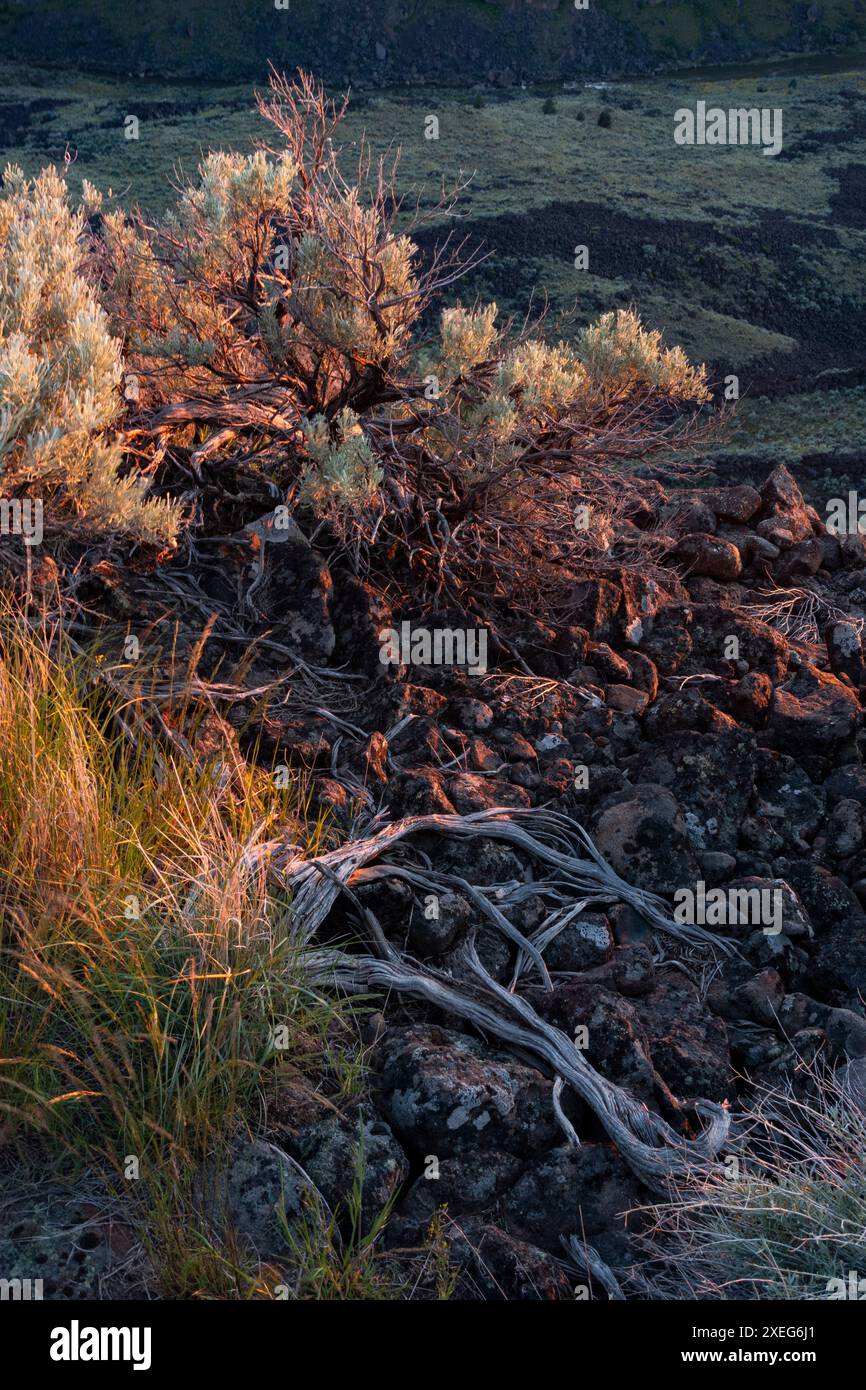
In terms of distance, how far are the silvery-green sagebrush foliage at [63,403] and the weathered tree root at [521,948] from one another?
142cm

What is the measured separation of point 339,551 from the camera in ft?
16.6

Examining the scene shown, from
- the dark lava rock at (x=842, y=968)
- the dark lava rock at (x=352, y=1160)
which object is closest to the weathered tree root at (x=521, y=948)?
the dark lava rock at (x=842, y=968)

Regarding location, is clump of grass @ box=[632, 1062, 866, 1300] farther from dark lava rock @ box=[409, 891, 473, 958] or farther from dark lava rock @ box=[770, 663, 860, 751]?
dark lava rock @ box=[770, 663, 860, 751]

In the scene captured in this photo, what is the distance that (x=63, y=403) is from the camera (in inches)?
160

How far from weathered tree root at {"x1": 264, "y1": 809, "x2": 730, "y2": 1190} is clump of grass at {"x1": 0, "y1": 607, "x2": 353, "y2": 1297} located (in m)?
0.14

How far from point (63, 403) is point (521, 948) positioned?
222cm

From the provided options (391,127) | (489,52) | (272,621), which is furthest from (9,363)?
(489,52)

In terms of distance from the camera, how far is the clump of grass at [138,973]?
8.59 feet

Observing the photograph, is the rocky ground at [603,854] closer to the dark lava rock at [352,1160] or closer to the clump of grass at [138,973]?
the dark lava rock at [352,1160]

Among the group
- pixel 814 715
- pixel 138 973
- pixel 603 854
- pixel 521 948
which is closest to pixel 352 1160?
pixel 138 973

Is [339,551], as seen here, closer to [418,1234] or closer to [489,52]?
[418,1234]

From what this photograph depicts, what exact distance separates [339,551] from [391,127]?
2731 cm

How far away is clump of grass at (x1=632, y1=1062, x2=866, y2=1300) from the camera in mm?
2506

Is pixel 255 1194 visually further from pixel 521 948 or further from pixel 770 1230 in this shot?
pixel 521 948
